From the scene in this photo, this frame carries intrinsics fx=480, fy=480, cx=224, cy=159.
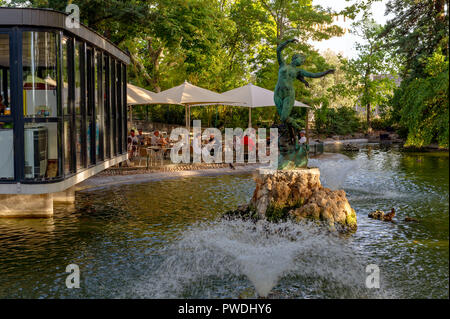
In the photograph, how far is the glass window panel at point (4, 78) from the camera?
10695mm

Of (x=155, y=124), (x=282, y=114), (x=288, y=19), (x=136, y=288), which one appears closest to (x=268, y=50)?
(x=288, y=19)

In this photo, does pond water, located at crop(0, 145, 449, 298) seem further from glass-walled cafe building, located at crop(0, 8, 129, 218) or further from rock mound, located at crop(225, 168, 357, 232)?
glass-walled cafe building, located at crop(0, 8, 129, 218)

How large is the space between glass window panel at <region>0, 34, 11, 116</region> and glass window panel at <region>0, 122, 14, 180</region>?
1.11 ft

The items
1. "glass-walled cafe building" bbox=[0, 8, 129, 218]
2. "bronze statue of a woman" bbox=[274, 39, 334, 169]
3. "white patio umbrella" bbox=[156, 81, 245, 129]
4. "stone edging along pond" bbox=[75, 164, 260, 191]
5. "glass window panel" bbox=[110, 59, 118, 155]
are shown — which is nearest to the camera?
"glass-walled cafe building" bbox=[0, 8, 129, 218]

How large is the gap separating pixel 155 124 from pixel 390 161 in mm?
19352

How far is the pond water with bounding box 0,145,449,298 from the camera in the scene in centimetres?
757

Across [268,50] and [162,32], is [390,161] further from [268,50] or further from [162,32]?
[268,50]

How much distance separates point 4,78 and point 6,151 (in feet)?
14.3

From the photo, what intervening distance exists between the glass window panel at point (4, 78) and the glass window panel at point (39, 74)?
21.6 inches

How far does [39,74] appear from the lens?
10.3m

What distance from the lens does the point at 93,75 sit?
1347 cm

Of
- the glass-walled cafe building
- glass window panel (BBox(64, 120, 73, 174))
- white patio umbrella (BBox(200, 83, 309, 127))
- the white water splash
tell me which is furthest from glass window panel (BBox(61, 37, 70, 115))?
white patio umbrella (BBox(200, 83, 309, 127))

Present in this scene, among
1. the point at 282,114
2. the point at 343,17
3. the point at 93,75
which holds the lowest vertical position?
the point at 282,114

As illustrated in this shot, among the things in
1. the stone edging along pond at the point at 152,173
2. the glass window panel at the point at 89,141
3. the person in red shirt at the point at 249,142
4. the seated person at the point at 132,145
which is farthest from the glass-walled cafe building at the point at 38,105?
the person in red shirt at the point at 249,142
